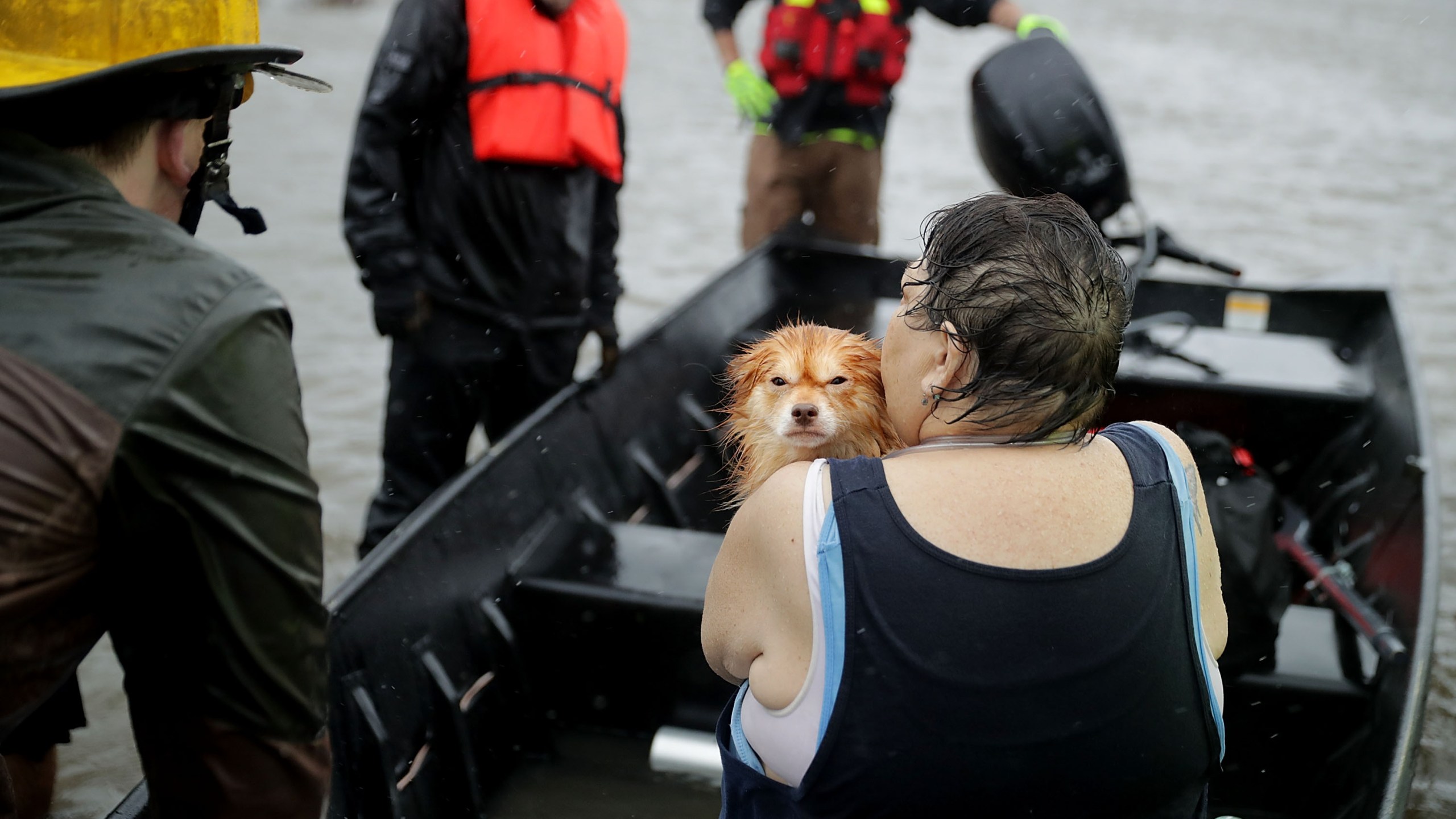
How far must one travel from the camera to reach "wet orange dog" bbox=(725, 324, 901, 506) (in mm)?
2115

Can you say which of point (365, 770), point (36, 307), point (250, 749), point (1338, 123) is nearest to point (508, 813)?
point (365, 770)

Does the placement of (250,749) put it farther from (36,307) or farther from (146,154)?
(146,154)

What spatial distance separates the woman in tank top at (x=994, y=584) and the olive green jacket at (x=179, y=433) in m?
0.60

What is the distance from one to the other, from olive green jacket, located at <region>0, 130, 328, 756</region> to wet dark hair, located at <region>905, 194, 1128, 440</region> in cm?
87

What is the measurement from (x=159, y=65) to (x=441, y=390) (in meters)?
2.56

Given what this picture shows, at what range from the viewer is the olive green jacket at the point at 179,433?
4.45 ft

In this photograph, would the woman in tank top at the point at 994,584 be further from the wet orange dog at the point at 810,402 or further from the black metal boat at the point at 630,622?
the black metal boat at the point at 630,622

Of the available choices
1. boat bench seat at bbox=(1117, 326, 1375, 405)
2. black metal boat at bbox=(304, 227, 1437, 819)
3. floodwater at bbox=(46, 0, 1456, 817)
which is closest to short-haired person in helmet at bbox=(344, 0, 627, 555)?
black metal boat at bbox=(304, 227, 1437, 819)

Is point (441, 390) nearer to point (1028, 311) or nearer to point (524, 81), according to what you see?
point (524, 81)

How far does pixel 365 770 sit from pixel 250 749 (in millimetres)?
1255

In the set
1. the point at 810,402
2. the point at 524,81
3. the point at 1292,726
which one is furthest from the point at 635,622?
the point at 524,81

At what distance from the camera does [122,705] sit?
413 centimetres

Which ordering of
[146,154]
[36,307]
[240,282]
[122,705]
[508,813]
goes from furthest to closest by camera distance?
[122,705], [508,813], [146,154], [240,282], [36,307]

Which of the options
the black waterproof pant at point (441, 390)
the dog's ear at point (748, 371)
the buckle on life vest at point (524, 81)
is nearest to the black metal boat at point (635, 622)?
the black waterproof pant at point (441, 390)
